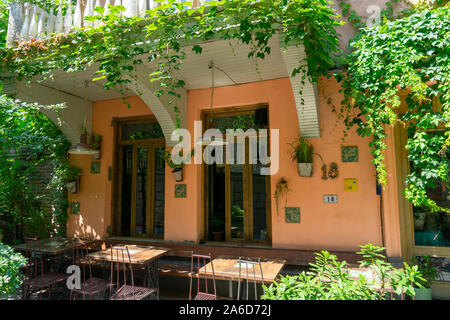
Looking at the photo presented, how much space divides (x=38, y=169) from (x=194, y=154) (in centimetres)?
388

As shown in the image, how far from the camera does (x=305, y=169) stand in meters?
4.67

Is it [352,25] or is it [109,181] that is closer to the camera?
[352,25]

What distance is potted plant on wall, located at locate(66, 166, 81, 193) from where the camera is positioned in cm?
616

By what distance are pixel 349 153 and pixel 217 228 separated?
102 inches

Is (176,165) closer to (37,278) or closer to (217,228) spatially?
(217,228)

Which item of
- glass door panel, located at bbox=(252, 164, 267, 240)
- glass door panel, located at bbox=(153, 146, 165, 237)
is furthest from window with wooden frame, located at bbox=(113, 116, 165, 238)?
glass door panel, located at bbox=(252, 164, 267, 240)

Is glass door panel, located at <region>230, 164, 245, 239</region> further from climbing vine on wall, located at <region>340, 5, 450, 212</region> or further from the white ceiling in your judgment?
climbing vine on wall, located at <region>340, 5, 450, 212</region>

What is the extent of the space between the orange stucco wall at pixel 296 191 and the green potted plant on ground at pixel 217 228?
299 mm

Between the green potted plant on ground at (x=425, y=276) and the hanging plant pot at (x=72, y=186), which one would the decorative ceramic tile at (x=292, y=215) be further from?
the hanging plant pot at (x=72, y=186)

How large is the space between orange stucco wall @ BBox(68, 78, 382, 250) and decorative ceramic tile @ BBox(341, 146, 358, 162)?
6 centimetres
